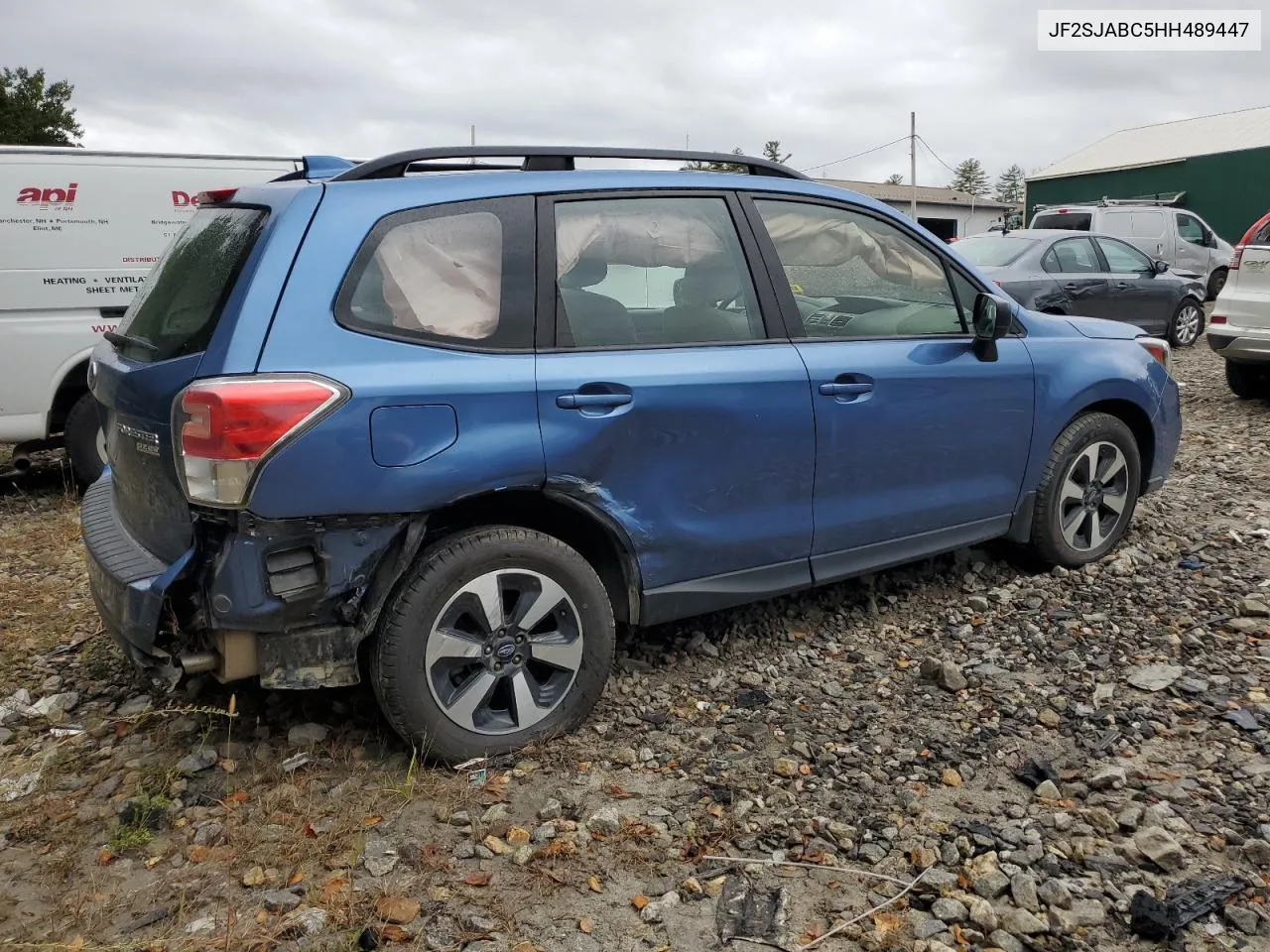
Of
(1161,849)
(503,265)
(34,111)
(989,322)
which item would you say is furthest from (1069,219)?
(34,111)

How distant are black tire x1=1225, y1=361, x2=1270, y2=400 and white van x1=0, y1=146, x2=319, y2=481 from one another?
7962 mm

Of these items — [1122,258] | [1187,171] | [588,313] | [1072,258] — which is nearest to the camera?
[588,313]

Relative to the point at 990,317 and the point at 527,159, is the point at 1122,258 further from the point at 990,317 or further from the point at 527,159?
the point at 527,159

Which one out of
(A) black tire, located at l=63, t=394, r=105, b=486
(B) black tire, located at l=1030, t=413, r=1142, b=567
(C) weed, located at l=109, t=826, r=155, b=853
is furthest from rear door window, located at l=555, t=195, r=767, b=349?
(A) black tire, located at l=63, t=394, r=105, b=486

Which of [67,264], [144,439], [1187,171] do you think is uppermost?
[1187,171]

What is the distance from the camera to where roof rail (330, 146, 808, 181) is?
3.17m

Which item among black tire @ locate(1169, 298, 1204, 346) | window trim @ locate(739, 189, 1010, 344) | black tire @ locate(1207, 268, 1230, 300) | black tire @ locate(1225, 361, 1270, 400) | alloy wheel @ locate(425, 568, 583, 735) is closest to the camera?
alloy wheel @ locate(425, 568, 583, 735)

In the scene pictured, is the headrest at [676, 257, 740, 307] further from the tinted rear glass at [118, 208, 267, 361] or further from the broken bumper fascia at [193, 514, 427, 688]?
the tinted rear glass at [118, 208, 267, 361]

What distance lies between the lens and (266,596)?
280 cm

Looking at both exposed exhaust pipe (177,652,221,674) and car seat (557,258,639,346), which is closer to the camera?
exposed exhaust pipe (177,652,221,674)

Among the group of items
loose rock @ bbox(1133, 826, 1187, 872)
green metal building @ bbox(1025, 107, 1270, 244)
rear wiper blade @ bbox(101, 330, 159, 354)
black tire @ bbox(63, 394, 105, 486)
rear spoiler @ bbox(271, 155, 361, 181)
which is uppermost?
green metal building @ bbox(1025, 107, 1270, 244)

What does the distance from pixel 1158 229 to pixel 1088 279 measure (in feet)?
20.7

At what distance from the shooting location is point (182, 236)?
3.46 meters

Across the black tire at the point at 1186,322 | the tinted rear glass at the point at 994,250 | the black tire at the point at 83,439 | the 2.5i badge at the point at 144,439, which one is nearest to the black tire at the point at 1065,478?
the 2.5i badge at the point at 144,439
